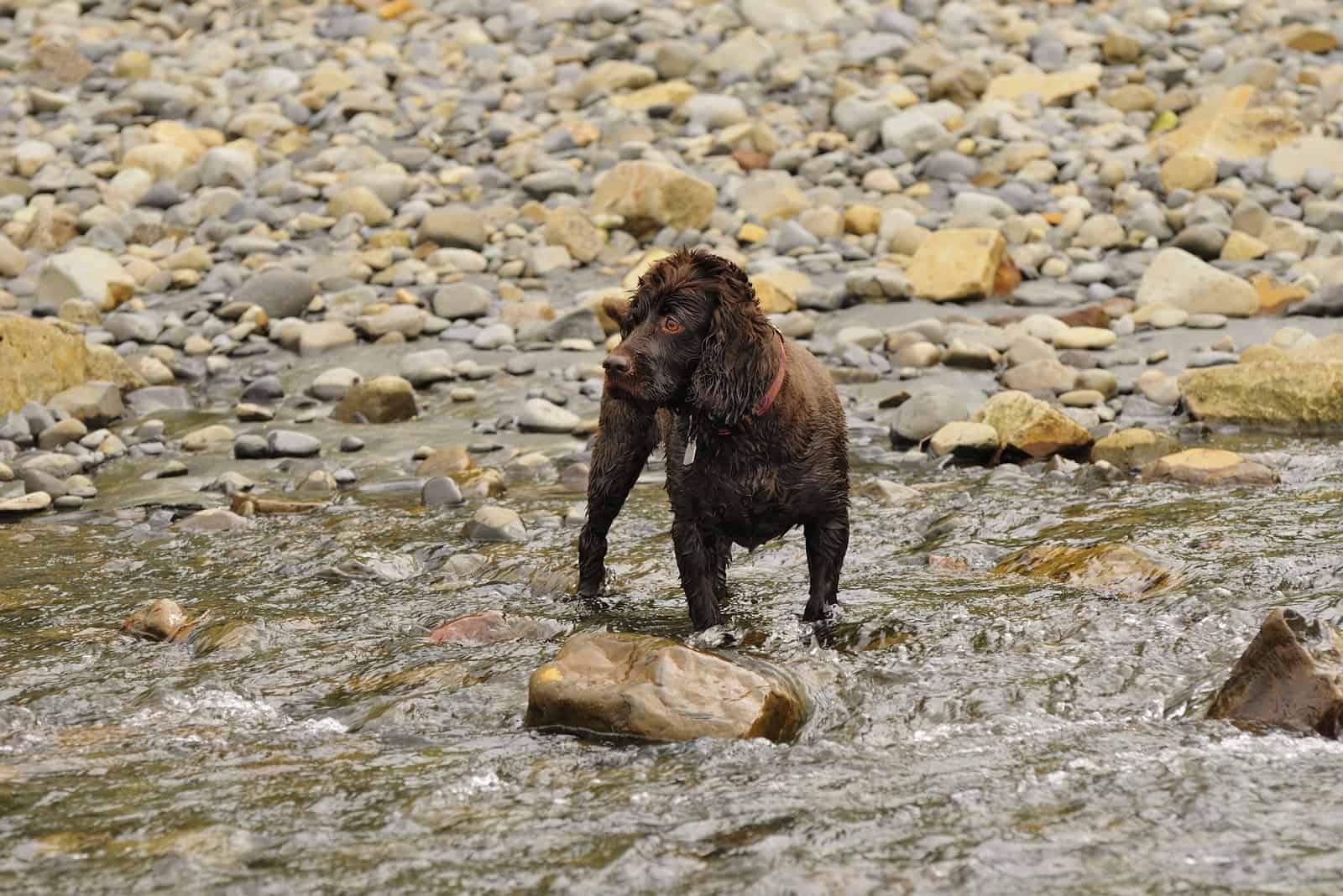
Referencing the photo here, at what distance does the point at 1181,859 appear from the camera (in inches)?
175

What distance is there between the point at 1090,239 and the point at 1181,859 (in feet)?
43.4

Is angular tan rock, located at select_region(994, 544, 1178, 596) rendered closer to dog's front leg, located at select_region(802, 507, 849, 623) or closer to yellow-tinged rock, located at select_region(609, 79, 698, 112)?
dog's front leg, located at select_region(802, 507, 849, 623)

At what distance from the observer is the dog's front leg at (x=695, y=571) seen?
267 inches

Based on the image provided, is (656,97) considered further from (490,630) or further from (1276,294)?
(490,630)

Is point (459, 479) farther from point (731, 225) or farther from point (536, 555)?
point (731, 225)

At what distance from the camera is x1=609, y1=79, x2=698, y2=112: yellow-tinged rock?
21062 millimetres

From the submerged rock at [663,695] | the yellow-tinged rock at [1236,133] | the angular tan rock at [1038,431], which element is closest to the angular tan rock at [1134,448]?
the angular tan rock at [1038,431]

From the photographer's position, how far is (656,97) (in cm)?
2123

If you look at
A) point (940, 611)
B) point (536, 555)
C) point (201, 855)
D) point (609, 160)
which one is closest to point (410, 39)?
point (609, 160)

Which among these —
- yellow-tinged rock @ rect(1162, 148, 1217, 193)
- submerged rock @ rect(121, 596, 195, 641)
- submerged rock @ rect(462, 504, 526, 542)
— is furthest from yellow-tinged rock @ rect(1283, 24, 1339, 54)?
submerged rock @ rect(121, 596, 195, 641)

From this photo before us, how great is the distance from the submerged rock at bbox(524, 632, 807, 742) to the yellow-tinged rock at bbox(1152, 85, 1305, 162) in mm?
14911

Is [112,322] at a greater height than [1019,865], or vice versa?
[1019,865]

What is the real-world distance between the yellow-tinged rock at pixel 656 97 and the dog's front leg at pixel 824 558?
1498cm

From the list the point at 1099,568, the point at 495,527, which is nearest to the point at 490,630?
the point at 495,527
